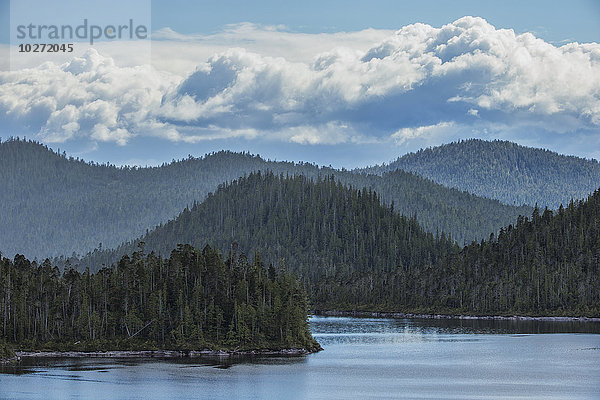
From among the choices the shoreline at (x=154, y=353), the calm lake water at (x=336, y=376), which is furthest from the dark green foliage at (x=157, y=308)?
the calm lake water at (x=336, y=376)

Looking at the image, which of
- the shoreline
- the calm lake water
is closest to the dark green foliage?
the shoreline

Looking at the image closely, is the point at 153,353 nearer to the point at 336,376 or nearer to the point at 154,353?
the point at 154,353

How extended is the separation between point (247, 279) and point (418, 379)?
150 ft

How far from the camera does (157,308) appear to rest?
520 feet

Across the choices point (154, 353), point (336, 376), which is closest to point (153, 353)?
point (154, 353)

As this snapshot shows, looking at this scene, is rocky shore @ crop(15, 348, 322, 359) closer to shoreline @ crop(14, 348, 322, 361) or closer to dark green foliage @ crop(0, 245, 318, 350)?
shoreline @ crop(14, 348, 322, 361)

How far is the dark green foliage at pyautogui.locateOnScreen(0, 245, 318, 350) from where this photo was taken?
15550 centimetres

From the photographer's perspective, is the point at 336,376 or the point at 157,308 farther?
the point at 157,308

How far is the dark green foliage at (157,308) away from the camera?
155500 millimetres

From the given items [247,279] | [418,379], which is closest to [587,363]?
[418,379]

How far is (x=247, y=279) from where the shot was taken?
168875mm

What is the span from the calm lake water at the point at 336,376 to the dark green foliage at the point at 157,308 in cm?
871

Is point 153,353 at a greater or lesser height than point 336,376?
greater

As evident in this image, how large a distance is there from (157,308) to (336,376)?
1564 inches
